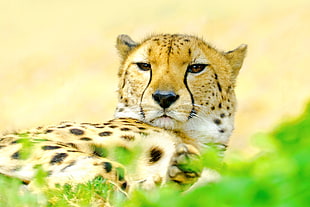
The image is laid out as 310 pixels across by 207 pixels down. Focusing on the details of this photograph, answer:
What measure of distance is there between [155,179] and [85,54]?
16499 mm

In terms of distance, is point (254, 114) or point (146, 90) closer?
point (146, 90)

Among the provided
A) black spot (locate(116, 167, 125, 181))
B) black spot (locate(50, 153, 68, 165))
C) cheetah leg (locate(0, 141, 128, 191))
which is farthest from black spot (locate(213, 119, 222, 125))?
black spot (locate(116, 167, 125, 181))

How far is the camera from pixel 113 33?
20531 millimetres

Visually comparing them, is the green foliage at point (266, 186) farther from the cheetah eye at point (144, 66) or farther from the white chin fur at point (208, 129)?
the cheetah eye at point (144, 66)

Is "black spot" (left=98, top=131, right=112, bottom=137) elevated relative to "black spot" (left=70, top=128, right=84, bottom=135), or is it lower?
elevated

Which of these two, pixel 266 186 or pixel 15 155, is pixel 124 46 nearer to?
pixel 15 155

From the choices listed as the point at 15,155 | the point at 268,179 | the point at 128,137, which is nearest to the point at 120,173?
the point at 15,155

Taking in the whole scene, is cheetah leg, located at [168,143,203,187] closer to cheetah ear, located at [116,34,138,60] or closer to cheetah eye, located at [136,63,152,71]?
cheetah eye, located at [136,63,152,71]

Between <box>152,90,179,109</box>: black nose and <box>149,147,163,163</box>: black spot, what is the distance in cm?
62

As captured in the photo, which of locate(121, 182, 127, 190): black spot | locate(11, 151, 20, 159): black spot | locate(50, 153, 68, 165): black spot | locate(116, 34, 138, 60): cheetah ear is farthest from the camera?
locate(116, 34, 138, 60): cheetah ear

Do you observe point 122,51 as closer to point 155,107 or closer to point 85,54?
point 155,107

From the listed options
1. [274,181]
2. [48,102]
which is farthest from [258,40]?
[274,181]

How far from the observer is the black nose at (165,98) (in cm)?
511

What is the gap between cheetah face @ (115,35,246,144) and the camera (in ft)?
17.0
